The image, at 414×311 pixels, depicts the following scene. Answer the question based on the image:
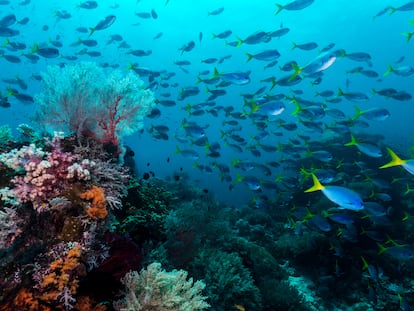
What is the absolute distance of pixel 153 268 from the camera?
289cm

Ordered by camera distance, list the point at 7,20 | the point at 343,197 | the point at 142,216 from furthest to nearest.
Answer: the point at 7,20 < the point at 142,216 < the point at 343,197

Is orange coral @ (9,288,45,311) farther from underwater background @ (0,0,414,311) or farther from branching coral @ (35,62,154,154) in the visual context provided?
branching coral @ (35,62,154,154)

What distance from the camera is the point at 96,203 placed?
268cm

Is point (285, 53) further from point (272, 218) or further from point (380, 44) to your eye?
point (272, 218)

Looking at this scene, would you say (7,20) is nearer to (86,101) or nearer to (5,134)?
(5,134)

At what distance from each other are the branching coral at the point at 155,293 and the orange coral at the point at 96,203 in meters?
0.67

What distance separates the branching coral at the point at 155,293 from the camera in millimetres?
2646

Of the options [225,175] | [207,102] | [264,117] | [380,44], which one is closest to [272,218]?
[225,175]

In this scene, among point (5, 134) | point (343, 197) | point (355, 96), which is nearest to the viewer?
point (343, 197)

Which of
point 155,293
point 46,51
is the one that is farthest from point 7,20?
point 155,293

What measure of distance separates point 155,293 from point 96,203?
1.05 meters

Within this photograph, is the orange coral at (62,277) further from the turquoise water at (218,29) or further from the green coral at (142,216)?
the turquoise water at (218,29)

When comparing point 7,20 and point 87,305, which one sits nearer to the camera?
point 87,305

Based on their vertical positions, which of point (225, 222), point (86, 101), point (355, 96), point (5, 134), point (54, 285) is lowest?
point (225, 222)
